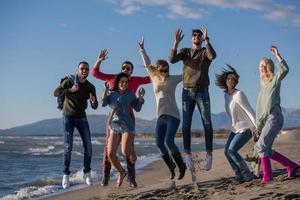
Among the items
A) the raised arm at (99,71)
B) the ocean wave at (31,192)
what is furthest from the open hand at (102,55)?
the ocean wave at (31,192)

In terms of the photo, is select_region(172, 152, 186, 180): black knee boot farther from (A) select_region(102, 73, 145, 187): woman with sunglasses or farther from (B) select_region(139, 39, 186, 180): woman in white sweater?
(A) select_region(102, 73, 145, 187): woman with sunglasses

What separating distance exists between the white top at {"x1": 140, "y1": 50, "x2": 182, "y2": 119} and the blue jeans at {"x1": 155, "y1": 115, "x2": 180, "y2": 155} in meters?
0.09

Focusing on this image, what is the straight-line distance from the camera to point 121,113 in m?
8.16

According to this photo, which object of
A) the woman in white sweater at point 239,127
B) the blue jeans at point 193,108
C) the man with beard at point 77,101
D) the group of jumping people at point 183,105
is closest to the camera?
the group of jumping people at point 183,105

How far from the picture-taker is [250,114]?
7.77 m

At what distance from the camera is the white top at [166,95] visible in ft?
26.8

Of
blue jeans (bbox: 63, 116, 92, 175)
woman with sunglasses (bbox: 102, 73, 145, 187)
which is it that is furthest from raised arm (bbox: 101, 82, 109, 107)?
blue jeans (bbox: 63, 116, 92, 175)

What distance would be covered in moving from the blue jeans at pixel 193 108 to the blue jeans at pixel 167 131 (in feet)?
0.63

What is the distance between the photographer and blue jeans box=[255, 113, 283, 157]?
7367 millimetres

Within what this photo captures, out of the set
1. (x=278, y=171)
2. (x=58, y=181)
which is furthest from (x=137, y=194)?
(x=58, y=181)

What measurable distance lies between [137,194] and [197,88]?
214cm

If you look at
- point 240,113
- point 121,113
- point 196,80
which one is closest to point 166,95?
point 196,80

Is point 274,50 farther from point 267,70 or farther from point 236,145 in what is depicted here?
point 236,145

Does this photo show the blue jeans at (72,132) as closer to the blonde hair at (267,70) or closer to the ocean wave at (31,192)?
the ocean wave at (31,192)
